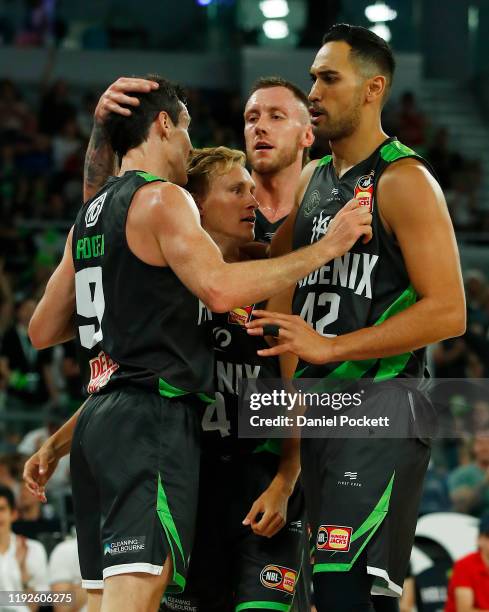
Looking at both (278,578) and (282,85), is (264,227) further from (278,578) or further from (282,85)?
(278,578)

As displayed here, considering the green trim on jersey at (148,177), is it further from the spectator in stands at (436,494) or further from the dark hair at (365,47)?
the spectator in stands at (436,494)

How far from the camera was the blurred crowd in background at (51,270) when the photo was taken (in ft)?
25.5

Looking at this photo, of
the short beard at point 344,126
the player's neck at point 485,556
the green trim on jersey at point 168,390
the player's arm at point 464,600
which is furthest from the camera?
the player's neck at point 485,556

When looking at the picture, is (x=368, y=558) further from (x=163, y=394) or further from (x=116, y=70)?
(x=116, y=70)

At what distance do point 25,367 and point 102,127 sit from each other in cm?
587

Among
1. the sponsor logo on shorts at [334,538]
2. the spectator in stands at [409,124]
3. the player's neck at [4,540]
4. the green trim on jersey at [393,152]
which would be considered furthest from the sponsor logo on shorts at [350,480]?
the spectator in stands at [409,124]

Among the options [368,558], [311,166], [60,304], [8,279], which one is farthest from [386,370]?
[8,279]

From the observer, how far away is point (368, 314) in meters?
3.86

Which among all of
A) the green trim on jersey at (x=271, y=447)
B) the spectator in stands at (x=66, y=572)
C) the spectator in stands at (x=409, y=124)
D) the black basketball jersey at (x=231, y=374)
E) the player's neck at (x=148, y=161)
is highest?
the spectator in stands at (x=409, y=124)

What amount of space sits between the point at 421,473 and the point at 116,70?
45.2 feet

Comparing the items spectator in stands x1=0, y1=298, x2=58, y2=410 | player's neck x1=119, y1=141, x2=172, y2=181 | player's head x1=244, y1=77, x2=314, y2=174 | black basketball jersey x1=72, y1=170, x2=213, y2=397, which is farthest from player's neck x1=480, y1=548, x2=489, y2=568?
spectator in stands x1=0, y1=298, x2=58, y2=410

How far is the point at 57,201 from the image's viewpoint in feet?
44.0

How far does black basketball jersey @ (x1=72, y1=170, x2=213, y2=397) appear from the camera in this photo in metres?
3.78

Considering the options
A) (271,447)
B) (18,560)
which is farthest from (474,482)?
(271,447)
